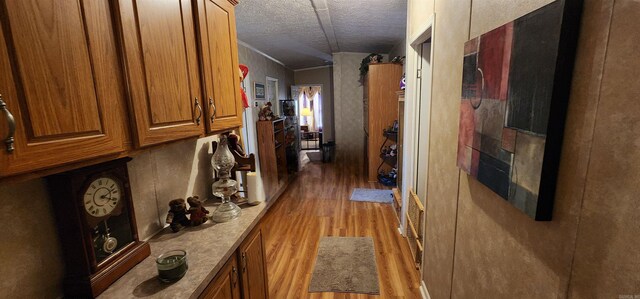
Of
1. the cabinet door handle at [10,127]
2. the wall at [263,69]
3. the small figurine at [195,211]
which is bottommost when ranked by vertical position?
the small figurine at [195,211]

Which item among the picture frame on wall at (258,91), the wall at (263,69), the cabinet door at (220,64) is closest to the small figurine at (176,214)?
the cabinet door at (220,64)

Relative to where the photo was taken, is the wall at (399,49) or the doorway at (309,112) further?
the doorway at (309,112)

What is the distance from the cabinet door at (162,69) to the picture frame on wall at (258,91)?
140 inches

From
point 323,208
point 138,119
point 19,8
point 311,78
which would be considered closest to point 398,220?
point 323,208

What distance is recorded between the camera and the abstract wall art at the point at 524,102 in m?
0.65

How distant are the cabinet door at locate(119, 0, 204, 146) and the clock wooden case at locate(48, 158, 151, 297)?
0.22 meters

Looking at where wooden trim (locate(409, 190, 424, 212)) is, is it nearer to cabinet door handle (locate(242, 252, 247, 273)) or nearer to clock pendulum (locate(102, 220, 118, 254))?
cabinet door handle (locate(242, 252, 247, 273))

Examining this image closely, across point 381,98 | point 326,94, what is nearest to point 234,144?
point 381,98

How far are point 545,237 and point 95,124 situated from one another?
4.37ft

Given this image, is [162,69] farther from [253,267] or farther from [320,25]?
[320,25]

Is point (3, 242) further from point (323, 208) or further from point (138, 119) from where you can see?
point (323, 208)

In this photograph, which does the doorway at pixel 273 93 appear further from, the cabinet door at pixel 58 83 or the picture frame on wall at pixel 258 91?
the cabinet door at pixel 58 83

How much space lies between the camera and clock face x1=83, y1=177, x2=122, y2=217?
3.00ft

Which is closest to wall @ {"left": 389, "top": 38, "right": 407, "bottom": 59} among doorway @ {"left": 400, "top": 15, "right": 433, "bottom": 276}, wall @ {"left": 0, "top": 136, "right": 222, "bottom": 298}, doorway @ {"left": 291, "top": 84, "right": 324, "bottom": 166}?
doorway @ {"left": 400, "top": 15, "right": 433, "bottom": 276}
